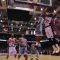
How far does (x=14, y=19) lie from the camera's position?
178 cm

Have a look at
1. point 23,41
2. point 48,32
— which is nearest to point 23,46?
point 23,41

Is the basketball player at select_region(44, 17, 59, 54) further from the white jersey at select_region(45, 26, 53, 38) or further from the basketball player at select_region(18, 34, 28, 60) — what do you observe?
the basketball player at select_region(18, 34, 28, 60)

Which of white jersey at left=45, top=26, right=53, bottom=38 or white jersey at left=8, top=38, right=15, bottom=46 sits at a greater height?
white jersey at left=45, top=26, right=53, bottom=38

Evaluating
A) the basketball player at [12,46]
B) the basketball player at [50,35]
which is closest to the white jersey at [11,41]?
the basketball player at [12,46]

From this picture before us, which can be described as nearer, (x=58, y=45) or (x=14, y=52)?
(x=14, y=52)

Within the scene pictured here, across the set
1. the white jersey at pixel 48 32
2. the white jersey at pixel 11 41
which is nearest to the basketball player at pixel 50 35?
the white jersey at pixel 48 32

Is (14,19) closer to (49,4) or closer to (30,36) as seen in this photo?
(30,36)

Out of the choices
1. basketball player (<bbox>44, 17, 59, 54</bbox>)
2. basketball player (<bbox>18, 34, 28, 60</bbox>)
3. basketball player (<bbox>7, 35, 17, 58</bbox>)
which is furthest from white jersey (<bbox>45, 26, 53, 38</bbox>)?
basketball player (<bbox>7, 35, 17, 58</bbox>)

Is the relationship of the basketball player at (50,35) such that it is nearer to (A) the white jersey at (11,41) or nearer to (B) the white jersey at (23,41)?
(B) the white jersey at (23,41)

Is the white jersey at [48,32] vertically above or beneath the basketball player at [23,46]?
above

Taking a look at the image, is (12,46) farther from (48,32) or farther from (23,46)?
(48,32)

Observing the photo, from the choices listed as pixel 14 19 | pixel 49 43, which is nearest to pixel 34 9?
pixel 14 19

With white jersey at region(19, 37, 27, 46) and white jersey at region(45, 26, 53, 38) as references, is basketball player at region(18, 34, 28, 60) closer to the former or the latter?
white jersey at region(19, 37, 27, 46)

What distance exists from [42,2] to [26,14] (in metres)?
0.20
